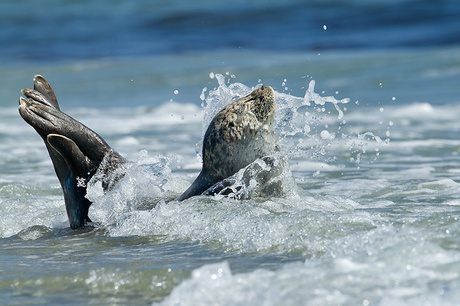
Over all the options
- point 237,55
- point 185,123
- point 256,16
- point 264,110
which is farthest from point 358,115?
point 256,16

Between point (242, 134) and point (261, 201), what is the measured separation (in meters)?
0.37

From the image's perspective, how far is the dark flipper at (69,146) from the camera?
4188mm

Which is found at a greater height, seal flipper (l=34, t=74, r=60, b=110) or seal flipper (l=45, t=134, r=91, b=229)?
seal flipper (l=34, t=74, r=60, b=110)

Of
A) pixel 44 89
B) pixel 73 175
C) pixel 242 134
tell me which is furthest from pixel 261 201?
pixel 44 89

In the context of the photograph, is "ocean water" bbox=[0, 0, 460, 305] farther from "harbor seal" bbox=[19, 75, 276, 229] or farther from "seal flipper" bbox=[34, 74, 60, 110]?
"seal flipper" bbox=[34, 74, 60, 110]

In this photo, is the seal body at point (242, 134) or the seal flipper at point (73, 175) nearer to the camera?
the seal body at point (242, 134)

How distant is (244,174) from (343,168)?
229cm

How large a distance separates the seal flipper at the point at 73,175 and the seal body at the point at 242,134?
0.72 meters

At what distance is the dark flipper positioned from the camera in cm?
419

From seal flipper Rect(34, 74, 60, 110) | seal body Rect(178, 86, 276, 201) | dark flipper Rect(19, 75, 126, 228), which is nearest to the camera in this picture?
seal body Rect(178, 86, 276, 201)

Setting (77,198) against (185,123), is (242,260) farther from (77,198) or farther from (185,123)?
(185,123)

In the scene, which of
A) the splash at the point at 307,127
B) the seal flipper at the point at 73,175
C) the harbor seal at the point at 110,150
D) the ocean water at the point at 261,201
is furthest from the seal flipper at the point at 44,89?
the splash at the point at 307,127

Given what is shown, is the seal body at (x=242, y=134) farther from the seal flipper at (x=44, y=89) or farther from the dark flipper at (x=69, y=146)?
the seal flipper at (x=44, y=89)

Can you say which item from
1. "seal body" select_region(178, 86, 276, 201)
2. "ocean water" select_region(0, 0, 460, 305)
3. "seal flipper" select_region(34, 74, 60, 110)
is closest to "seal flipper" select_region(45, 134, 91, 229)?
"ocean water" select_region(0, 0, 460, 305)
